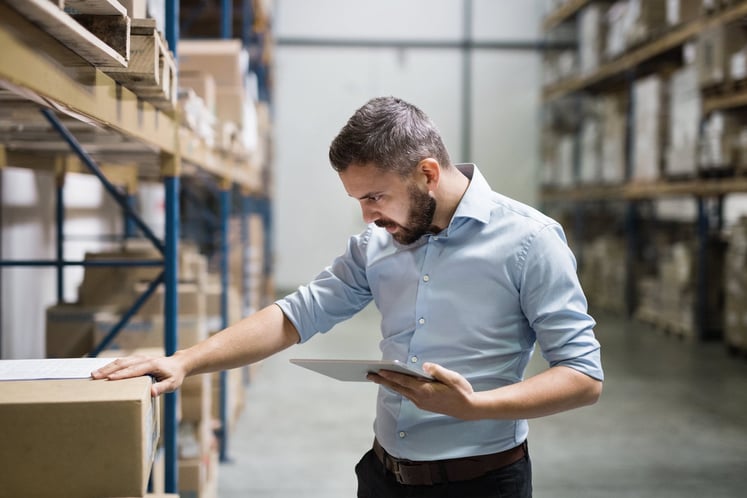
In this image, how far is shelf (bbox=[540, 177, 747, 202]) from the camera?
8.44 meters

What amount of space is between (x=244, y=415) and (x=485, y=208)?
4548 millimetres

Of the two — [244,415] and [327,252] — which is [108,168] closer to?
[244,415]

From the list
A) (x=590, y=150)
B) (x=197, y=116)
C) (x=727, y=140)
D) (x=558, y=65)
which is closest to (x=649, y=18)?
(x=727, y=140)

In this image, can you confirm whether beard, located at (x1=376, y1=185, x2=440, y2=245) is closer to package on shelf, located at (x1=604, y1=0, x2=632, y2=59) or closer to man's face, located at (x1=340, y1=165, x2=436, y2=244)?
man's face, located at (x1=340, y1=165, x2=436, y2=244)

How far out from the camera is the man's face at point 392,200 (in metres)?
2.02

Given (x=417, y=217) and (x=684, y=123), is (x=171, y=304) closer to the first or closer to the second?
(x=417, y=217)

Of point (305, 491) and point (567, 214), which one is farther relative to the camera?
point (567, 214)

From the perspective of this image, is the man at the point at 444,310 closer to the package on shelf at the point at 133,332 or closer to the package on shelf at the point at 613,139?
the package on shelf at the point at 133,332

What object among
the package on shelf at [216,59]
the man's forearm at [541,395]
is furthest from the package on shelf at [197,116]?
the man's forearm at [541,395]

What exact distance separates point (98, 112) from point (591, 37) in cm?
1147

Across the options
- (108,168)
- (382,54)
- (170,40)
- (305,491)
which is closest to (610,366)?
(305,491)

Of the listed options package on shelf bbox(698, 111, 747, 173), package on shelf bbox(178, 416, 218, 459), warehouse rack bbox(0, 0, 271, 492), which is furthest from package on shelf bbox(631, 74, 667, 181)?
package on shelf bbox(178, 416, 218, 459)

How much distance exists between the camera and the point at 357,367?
180cm

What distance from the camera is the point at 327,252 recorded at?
14.6 m
